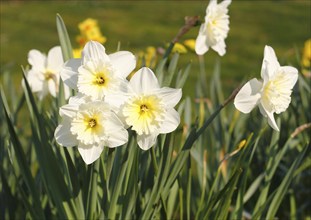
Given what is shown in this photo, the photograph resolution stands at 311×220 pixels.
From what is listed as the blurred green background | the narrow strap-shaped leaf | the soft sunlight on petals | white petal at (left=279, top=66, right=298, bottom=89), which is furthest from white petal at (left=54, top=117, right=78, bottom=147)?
the blurred green background

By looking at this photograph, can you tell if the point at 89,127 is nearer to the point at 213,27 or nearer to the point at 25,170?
the point at 25,170

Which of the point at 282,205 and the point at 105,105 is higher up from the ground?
the point at 105,105

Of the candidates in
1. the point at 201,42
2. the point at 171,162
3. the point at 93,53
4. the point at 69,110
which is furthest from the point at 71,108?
the point at 171,162

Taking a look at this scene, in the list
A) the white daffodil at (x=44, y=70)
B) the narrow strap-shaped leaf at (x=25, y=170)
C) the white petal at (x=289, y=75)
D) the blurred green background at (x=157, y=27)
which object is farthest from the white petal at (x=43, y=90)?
the blurred green background at (x=157, y=27)

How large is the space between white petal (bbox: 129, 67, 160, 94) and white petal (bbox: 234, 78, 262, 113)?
0.59 ft

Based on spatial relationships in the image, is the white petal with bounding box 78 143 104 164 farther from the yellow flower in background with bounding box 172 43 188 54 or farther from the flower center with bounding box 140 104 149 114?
the yellow flower in background with bounding box 172 43 188 54

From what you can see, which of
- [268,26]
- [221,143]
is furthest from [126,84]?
[268,26]

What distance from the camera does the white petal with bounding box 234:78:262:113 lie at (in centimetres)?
116

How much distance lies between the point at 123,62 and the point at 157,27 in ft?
23.7

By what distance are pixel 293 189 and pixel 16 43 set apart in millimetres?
5532

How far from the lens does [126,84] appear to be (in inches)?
43.6

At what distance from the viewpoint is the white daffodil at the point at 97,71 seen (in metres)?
1.08

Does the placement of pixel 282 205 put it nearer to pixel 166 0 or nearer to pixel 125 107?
pixel 125 107

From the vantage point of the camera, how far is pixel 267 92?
45.9 inches
